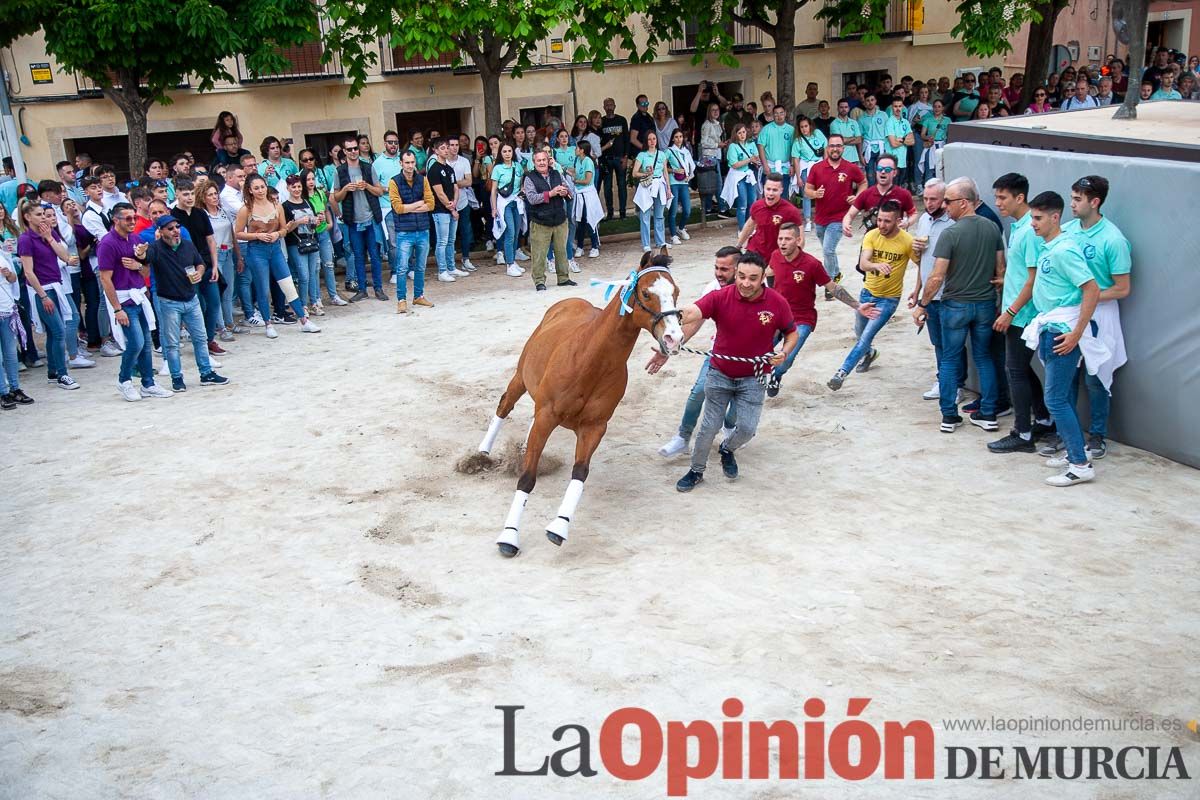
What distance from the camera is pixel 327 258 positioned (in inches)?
564

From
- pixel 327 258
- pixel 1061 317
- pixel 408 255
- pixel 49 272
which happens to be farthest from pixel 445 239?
pixel 1061 317

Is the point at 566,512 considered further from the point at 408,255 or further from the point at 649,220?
the point at 649,220

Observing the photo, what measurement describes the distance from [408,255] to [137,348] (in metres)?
4.45

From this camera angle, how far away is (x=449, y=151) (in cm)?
1505

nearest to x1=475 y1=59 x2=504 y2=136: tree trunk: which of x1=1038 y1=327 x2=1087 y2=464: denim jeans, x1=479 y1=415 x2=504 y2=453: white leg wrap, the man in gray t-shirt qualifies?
x1=479 y1=415 x2=504 y2=453: white leg wrap

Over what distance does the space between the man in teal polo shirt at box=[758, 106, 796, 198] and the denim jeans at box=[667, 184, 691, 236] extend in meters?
1.42

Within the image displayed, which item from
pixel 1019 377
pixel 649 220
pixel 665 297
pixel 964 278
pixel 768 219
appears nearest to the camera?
pixel 665 297

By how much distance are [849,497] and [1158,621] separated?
235 cm

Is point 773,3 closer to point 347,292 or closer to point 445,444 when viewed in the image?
point 347,292

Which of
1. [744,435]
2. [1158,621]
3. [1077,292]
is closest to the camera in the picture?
[1158,621]

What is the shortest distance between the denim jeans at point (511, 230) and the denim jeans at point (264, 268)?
158 inches

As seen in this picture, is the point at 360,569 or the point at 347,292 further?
the point at 347,292

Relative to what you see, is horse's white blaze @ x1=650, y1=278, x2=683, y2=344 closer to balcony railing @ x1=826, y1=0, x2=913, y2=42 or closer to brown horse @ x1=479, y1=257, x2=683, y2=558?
brown horse @ x1=479, y1=257, x2=683, y2=558

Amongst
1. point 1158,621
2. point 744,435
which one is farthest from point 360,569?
point 1158,621
